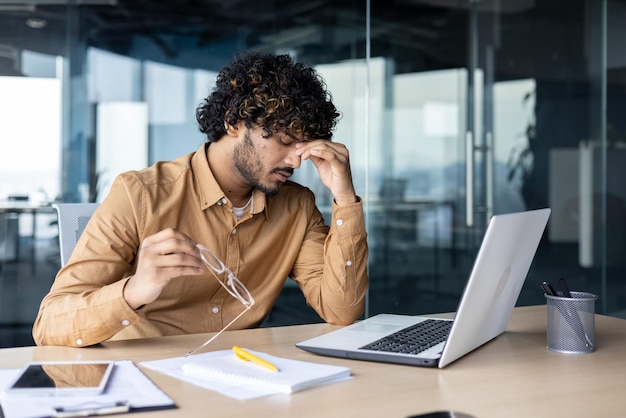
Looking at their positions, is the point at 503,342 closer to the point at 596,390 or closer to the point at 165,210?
the point at 596,390

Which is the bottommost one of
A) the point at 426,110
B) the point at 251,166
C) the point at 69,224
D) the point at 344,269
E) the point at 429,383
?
the point at 429,383

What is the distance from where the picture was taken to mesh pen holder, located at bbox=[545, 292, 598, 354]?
61.1 inches

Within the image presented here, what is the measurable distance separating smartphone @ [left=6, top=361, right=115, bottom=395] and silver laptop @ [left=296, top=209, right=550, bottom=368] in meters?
0.41

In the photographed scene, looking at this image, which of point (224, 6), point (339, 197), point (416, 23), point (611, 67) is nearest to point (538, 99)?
point (611, 67)

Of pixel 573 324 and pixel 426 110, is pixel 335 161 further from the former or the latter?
pixel 426 110

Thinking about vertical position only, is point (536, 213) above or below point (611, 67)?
below

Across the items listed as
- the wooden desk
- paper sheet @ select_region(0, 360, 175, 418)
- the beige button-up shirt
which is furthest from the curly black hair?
paper sheet @ select_region(0, 360, 175, 418)

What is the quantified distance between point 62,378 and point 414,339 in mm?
697

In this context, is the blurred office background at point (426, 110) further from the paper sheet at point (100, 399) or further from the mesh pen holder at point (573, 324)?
the paper sheet at point (100, 399)

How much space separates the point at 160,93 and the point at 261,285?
3.10m

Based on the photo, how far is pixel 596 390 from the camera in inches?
50.4

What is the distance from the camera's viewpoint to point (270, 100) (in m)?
2.01

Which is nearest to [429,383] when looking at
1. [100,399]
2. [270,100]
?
[100,399]

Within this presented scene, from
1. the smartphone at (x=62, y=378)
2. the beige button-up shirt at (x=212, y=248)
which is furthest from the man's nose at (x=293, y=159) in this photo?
the smartphone at (x=62, y=378)
